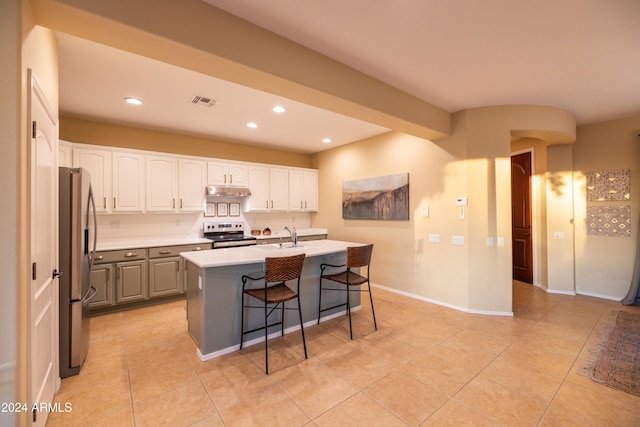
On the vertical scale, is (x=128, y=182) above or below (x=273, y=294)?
above

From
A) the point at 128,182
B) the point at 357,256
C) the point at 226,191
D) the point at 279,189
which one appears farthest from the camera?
the point at 279,189

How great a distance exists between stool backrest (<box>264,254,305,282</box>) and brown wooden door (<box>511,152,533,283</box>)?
4863 millimetres

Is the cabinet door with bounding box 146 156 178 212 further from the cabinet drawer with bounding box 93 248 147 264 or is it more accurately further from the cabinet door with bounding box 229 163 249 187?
the cabinet door with bounding box 229 163 249 187

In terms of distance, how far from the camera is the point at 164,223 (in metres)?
4.73

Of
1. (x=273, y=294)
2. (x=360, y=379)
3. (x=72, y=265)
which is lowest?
(x=360, y=379)

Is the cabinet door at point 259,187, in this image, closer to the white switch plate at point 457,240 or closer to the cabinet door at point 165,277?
the cabinet door at point 165,277

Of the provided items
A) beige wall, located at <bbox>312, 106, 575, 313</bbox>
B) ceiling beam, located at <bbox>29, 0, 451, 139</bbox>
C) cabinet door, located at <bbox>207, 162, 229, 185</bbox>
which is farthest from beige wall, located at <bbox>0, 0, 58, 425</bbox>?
beige wall, located at <bbox>312, 106, 575, 313</bbox>

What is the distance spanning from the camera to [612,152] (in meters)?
4.22

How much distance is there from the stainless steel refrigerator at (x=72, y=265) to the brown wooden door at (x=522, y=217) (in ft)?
21.4

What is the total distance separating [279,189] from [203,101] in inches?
103

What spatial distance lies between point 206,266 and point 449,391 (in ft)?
7.39

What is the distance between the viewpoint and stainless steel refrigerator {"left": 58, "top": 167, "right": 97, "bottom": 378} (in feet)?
7.32

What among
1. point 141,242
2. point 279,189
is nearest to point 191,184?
point 141,242

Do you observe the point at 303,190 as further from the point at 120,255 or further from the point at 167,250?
the point at 120,255
